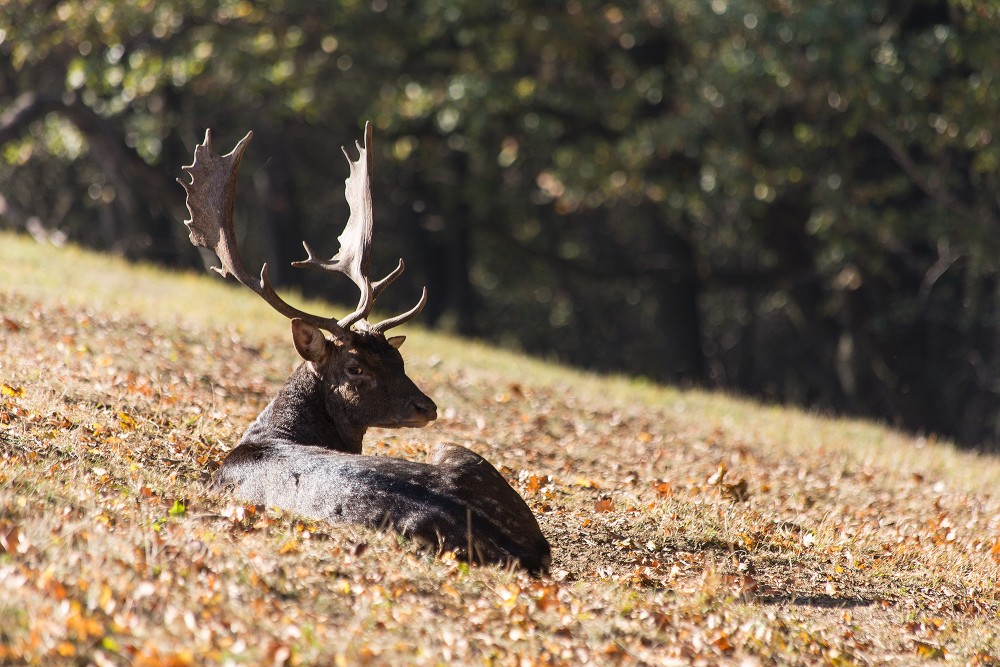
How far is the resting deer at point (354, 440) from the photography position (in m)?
6.44

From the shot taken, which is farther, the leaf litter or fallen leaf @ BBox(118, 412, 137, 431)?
fallen leaf @ BBox(118, 412, 137, 431)

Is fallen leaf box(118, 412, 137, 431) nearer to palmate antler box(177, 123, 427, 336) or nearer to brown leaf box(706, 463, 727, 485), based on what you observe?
palmate antler box(177, 123, 427, 336)

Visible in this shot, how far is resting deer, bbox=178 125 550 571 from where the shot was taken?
6438mm

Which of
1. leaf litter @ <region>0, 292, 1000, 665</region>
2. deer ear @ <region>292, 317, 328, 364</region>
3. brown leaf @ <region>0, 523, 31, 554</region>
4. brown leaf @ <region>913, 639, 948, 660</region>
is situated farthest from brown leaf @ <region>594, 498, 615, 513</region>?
brown leaf @ <region>0, 523, 31, 554</region>

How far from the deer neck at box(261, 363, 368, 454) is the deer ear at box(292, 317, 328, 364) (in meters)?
0.14

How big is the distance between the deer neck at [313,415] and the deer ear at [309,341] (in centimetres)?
14

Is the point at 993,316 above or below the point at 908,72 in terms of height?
below

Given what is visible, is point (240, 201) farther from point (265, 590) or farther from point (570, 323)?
point (265, 590)

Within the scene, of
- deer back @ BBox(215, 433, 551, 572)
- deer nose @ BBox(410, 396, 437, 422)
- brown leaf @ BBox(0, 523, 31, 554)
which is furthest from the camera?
deer nose @ BBox(410, 396, 437, 422)

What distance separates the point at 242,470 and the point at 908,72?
1127 centimetres

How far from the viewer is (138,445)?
7.77m

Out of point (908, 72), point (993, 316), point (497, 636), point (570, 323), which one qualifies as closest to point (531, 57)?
point (908, 72)

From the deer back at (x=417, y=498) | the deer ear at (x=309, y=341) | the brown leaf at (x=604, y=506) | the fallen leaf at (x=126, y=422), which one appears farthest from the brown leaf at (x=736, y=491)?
the fallen leaf at (x=126, y=422)

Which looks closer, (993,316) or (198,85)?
(993,316)
